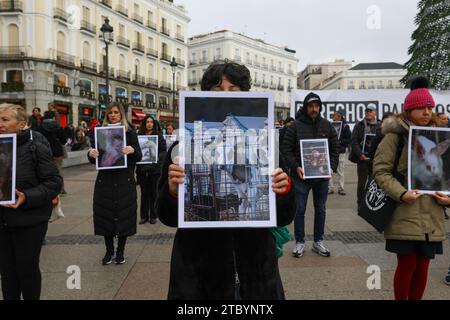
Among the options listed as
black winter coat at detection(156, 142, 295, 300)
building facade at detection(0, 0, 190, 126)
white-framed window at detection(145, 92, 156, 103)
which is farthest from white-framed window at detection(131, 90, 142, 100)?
black winter coat at detection(156, 142, 295, 300)

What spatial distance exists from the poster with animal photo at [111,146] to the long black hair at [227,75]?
3.04 meters

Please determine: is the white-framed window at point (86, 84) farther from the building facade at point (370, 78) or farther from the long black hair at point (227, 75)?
the building facade at point (370, 78)

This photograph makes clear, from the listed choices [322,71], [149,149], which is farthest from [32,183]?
[322,71]

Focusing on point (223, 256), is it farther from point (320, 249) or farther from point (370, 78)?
point (370, 78)

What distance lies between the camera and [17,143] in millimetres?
2930

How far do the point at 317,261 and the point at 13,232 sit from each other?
10.9 ft

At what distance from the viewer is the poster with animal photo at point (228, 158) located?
1.71m

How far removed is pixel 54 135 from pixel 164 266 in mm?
4714

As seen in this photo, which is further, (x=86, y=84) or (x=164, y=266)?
(x=86, y=84)

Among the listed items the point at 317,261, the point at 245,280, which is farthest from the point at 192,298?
the point at 317,261

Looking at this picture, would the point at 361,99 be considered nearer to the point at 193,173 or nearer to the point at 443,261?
the point at 443,261

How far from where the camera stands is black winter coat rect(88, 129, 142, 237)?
15.4ft

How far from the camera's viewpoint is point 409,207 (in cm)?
283

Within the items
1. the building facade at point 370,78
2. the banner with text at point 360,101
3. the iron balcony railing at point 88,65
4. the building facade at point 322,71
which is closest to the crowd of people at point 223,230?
the banner with text at point 360,101
